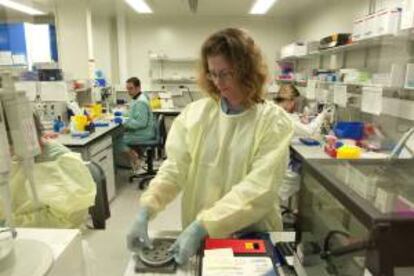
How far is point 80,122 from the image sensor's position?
341 cm

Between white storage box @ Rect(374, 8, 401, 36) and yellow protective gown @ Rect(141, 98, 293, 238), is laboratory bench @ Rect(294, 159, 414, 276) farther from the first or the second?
white storage box @ Rect(374, 8, 401, 36)

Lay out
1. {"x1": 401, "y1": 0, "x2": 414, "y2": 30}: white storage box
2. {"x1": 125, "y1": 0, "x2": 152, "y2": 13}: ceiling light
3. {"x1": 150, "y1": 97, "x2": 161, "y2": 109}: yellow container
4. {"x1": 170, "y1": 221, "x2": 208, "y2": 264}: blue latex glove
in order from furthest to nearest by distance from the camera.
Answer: {"x1": 150, "y1": 97, "x2": 161, "y2": 109}: yellow container < {"x1": 125, "y1": 0, "x2": 152, "y2": 13}: ceiling light < {"x1": 401, "y1": 0, "x2": 414, "y2": 30}: white storage box < {"x1": 170, "y1": 221, "x2": 208, "y2": 264}: blue latex glove

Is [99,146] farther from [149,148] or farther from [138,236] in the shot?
[138,236]

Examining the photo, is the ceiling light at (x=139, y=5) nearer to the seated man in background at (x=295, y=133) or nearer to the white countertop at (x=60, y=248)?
the seated man in background at (x=295, y=133)

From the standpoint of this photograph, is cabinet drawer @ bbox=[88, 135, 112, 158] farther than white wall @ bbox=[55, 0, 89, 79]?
No

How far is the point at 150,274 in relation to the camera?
95 centimetres

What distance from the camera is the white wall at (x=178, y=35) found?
7219 millimetres

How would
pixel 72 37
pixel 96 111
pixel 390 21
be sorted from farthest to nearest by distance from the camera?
1. pixel 72 37
2. pixel 96 111
3. pixel 390 21

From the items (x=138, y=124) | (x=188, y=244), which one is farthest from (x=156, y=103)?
(x=188, y=244)

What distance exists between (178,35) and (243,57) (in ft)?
21.0

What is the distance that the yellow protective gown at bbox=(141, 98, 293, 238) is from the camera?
1131 millimetres

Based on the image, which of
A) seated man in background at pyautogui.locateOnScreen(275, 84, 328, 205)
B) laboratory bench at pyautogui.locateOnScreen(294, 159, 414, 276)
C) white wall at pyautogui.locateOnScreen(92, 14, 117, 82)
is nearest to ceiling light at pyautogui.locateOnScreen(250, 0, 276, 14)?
seated man in background at pyautogui.locateOnScreen(275, 84, 328, 205)

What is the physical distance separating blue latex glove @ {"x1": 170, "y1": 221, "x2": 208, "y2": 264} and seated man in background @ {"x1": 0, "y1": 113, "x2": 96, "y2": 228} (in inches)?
19.8

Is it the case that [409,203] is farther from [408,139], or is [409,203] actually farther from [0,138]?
[408,139]
